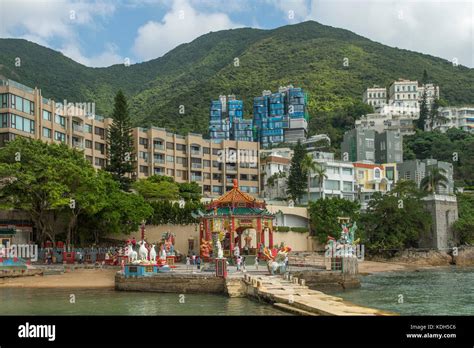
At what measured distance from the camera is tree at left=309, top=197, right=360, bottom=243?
67938 mm

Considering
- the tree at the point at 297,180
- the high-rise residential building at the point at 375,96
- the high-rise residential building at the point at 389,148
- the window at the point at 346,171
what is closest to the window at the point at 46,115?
the tree at the point at 297,180

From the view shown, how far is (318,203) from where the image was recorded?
70.0 m

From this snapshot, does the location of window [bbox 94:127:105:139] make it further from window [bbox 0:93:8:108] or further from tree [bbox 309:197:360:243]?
tree [bbox 309:197:360:243]

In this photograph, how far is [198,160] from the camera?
94.2 meters

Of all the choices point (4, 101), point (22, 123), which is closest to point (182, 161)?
point (22, 123)

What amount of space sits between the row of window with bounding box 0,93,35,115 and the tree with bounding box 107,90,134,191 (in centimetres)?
891

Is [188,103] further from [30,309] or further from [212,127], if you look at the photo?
[30,309]

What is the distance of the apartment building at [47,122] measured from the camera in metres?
65.4

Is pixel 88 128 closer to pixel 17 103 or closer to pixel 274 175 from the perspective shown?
pixel 17 103

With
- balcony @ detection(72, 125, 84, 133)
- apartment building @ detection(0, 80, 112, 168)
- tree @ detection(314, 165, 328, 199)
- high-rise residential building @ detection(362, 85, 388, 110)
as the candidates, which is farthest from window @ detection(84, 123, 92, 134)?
high-rise residential building @ detection(362, 85, 388, 110)

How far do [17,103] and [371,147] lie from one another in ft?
209

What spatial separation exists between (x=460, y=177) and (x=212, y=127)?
6624cm

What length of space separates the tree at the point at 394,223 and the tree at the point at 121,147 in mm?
25654

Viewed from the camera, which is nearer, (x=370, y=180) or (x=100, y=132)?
(x=100, y=132)
